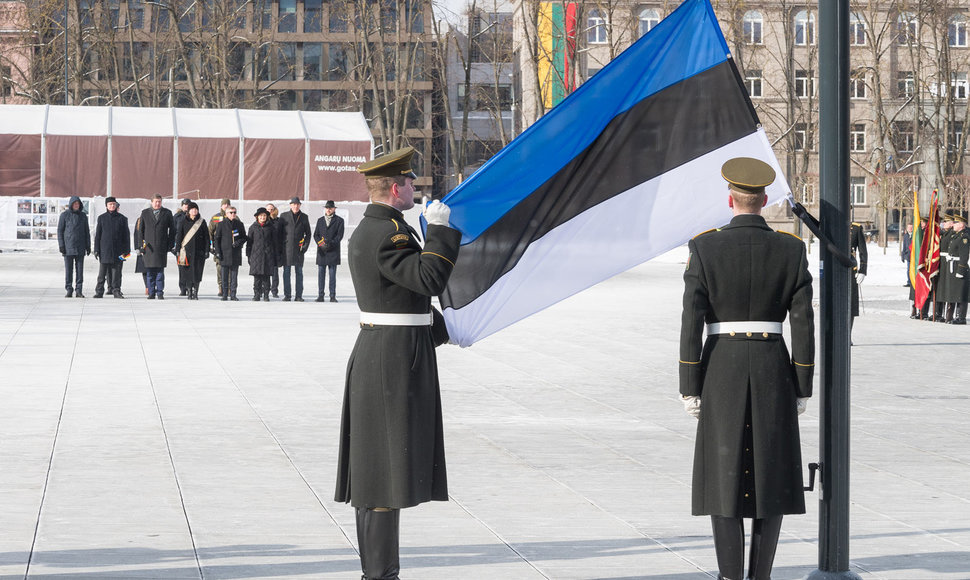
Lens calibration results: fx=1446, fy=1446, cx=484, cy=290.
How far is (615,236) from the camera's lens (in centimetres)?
653

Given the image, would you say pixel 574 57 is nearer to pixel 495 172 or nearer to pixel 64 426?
pixel 64 426

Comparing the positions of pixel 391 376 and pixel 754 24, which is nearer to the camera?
pixel 391 376

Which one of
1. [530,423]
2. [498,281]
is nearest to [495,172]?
[498,281]

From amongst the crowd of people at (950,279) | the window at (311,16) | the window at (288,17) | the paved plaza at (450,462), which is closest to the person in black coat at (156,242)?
the paved plaza at (450,462)

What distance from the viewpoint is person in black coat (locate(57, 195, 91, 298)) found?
24.5 metres

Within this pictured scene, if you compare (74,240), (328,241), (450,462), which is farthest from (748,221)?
(74,240)

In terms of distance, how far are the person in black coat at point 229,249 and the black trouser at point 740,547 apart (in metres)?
20.8

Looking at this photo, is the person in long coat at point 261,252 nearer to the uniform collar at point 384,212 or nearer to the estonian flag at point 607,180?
the estonian flag at point 607,180

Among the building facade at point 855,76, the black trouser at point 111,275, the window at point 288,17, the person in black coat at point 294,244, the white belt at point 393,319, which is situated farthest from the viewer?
the window at point 288,17

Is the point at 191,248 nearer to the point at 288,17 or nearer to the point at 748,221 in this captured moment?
the point at 748,221

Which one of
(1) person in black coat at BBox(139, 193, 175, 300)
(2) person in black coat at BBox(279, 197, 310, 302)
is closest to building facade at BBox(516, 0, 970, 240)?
(2) person in black coat at BBox(279, 197, 310, 302)

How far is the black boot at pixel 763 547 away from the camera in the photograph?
17.2 ft

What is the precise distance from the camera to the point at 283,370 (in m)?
14.0

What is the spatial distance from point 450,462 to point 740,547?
3.74 meters
